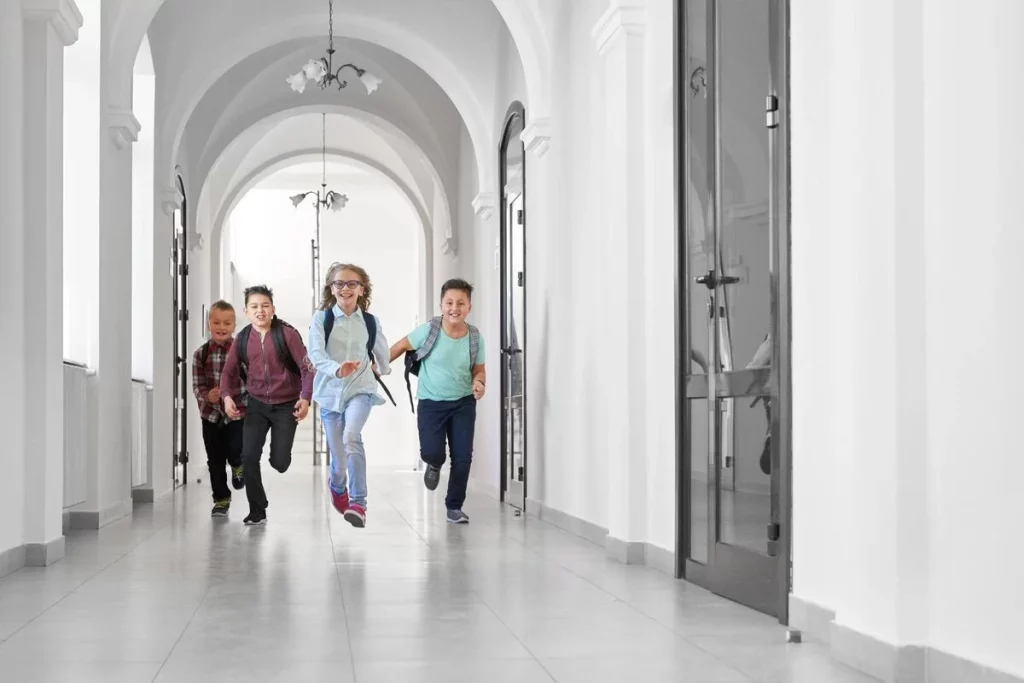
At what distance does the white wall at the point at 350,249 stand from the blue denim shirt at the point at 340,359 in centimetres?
1651

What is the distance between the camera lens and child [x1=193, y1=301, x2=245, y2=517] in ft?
33.6

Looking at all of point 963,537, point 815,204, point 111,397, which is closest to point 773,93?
point 815,204

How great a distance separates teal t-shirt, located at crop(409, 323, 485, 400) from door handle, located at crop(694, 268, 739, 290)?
3.75m

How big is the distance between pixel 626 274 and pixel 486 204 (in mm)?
6445

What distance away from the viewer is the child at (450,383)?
9.42 metres

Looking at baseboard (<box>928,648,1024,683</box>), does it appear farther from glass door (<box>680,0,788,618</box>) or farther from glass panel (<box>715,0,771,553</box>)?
glass panel (<box>715,0,771,553</box>)

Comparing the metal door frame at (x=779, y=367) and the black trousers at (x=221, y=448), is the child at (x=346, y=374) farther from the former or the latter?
the metal door frame at (x=779, y=367)

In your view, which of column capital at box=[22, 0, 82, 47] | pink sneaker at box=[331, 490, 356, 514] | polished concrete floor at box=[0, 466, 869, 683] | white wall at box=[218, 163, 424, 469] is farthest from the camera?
white wall at box=[218, 163, 424, 469]

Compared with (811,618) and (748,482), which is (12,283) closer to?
(748,482)

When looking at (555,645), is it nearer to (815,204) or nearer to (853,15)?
(815,204)

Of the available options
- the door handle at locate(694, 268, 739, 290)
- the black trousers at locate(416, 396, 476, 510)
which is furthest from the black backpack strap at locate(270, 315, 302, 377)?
the door handle at locate(694, 268, 739, 290)

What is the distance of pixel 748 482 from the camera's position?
5.13 m

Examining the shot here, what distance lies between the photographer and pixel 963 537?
3.33 metres

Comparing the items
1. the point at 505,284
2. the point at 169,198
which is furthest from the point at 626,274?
the point at 169,198
